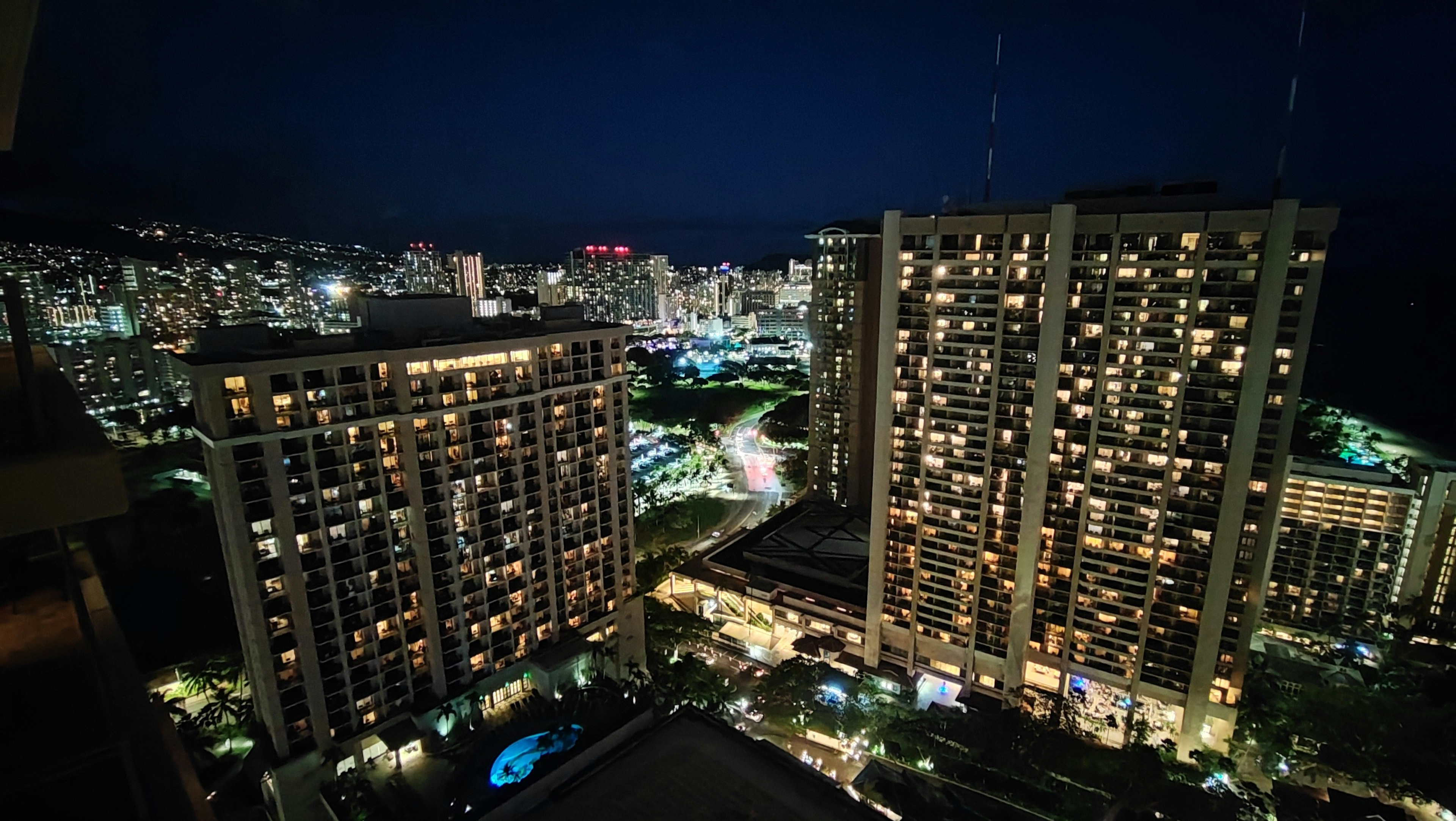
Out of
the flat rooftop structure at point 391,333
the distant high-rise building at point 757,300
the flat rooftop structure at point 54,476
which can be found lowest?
the distant high-rise building at point 757,300

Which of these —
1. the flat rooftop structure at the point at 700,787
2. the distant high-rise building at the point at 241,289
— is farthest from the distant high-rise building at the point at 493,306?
the flat rooftop structure at the point at 700,787

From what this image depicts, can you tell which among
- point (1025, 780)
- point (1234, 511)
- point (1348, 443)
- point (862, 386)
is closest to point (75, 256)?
point (862, 386)

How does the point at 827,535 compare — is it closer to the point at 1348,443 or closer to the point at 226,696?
the point at 226,696

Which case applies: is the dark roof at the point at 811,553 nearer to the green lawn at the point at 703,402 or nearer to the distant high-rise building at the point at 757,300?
the green lawn at the point at 703,402

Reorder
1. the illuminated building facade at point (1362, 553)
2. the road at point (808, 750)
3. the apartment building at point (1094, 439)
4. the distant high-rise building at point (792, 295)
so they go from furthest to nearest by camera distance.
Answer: the distant high-rise building at point (792, 295) → the illuminated building facade at point (1362, 553) → the road at point (808, 750) → the apartment building at point (1094, 439)

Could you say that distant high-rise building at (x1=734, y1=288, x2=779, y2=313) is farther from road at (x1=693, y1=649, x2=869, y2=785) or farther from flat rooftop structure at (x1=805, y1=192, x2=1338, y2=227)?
road at (x1=693, y1=649, x2=869, y2=785)

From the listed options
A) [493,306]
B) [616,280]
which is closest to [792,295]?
[616,280]

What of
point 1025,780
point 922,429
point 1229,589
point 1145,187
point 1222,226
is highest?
point 1145,187

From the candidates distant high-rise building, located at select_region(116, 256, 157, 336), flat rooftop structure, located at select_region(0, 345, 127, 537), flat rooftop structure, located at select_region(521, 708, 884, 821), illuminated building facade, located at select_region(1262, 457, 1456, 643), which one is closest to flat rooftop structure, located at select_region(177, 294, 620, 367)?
flat rooftop structure, located at select_region(521, 708, 884, 821)
